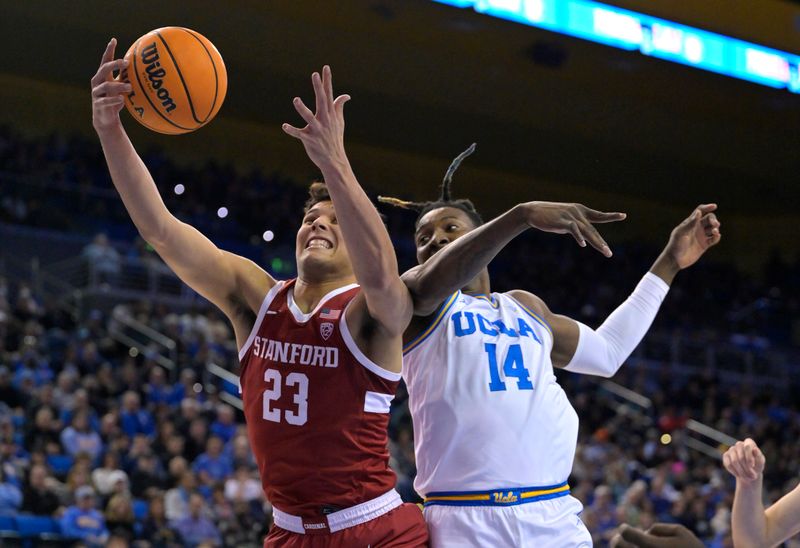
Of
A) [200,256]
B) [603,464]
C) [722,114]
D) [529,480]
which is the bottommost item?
[603,464]

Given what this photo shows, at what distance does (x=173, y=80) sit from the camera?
3891 millimetres

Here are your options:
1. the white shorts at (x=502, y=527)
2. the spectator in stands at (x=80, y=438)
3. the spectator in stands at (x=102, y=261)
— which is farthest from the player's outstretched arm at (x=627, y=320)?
the spectator in stands at (x=102, y=261)

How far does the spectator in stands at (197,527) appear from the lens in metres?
9.73

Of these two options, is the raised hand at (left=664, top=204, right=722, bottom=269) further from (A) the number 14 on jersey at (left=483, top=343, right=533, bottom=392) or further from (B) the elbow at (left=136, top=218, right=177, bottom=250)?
(B) the elbow at (left=136, top=218, right=177, bottom=250)

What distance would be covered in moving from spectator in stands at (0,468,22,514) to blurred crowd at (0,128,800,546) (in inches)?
0.6

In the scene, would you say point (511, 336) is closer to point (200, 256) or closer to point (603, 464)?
point (200, 256)

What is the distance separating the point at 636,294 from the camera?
4902mm

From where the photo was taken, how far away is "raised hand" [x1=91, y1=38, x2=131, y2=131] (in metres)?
3.68

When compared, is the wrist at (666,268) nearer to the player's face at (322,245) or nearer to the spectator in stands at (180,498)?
the player's face at (322,245)

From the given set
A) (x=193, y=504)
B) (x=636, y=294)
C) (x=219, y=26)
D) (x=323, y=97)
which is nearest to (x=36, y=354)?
(x=193, y=504)

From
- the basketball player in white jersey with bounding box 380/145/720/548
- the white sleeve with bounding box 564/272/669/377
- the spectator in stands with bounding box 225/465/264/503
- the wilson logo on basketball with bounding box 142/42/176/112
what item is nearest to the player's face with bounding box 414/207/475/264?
the basketball player in white jersey with bounding box 380/145/720/548

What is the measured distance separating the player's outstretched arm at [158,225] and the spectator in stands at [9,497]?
620cm

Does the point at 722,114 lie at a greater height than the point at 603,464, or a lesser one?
greater

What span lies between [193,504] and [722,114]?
44.2ft
